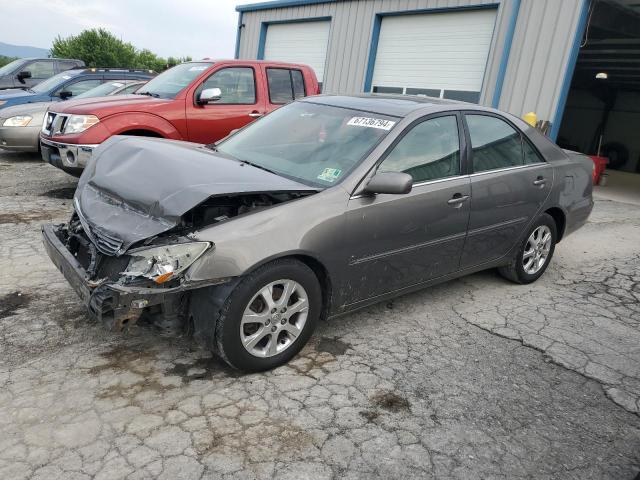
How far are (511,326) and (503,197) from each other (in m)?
1.01

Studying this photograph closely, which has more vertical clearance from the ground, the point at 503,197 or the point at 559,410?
the point at 503,197

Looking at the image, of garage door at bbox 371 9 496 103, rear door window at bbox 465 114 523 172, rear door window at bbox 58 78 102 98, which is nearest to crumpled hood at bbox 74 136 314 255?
rear door window at bbox 465 114 523 172

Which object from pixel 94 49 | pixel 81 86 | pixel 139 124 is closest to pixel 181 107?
pixel 139 124

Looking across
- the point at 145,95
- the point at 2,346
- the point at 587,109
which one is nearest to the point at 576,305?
the point at 2,346

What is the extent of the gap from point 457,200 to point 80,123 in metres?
4.44

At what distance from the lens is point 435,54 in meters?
10.9

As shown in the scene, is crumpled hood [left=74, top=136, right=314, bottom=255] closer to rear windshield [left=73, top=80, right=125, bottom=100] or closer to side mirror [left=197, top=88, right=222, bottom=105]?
side mirror [left=197, top=88, right=222, bottom=105]

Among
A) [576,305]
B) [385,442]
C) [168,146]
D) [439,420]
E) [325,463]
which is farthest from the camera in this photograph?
[576,305]

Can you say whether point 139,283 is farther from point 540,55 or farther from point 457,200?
point 540,55

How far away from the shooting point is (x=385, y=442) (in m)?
2.51

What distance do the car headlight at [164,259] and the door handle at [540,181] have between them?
9.92 feet

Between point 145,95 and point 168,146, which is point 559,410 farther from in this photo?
point 145,95

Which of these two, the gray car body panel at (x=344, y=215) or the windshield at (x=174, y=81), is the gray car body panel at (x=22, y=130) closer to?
the windshield at (x=174, y=81)

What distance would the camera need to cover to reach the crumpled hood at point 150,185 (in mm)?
2727
